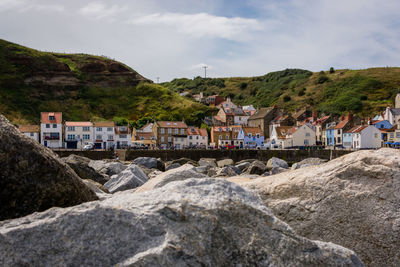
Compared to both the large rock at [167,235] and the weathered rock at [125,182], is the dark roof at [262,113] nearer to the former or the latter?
the weathered rock at [125,182]

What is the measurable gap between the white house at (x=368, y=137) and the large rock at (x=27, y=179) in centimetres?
8380

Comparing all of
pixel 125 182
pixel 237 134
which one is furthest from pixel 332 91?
pixel 125 182

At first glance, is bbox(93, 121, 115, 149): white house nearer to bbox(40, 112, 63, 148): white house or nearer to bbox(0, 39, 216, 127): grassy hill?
bbox(40, 112, 63, 148): white house

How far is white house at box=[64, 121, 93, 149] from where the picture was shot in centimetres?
8925

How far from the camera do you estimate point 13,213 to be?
470cm

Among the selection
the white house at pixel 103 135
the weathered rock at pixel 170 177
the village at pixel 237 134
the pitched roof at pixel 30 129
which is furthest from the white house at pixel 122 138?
the weathered rock at pixel 170 177

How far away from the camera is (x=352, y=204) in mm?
6016

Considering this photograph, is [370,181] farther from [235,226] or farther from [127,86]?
[127,86]

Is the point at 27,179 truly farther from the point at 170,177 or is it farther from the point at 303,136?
the point at 303,136

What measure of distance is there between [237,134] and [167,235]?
9886cm

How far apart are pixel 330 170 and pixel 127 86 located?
149m

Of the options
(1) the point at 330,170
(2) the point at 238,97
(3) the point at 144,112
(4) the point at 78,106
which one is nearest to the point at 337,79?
(2) the point at 238,97

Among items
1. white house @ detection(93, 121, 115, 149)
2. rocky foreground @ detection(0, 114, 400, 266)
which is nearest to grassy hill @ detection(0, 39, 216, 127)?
white house @ detection(93, 121, 115, 149)

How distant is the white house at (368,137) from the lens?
3219 inches
